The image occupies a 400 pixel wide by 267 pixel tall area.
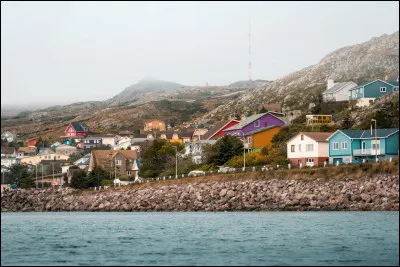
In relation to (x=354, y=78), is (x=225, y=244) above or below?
below

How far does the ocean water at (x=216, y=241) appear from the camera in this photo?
37188 millimetres

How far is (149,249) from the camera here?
42.3 m

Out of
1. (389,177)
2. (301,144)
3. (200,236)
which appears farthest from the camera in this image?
(301,144)

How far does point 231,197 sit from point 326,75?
106 metres

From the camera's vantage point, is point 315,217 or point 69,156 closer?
point 315,217

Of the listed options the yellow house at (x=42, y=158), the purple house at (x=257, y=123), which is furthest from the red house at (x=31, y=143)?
the purple house at (x=257, y=123)

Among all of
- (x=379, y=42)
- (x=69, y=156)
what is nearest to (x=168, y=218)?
(x=69, y=156)

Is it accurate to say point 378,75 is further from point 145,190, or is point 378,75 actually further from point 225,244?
point 225,244

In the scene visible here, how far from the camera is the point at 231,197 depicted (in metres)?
80.2

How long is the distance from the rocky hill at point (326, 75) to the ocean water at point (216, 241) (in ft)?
271

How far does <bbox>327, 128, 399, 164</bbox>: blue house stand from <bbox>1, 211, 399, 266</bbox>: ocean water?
20712mm

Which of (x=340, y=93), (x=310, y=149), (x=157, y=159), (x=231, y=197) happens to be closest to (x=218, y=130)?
(x=157, y=159)

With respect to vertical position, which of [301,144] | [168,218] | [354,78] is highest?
[354,78]

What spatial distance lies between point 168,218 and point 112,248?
27.3 meters
